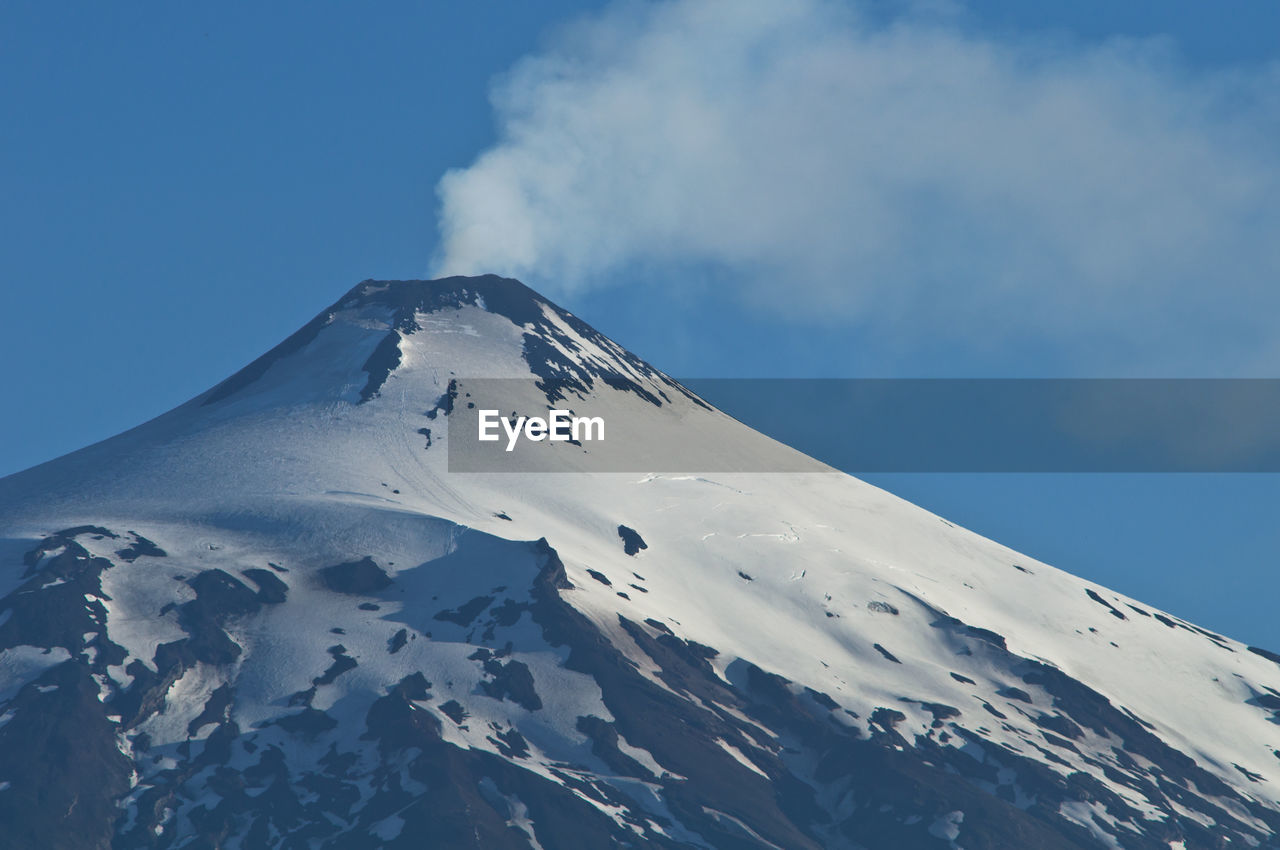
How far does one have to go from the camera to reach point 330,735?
190 meters

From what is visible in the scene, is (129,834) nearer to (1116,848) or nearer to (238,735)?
(238,735)

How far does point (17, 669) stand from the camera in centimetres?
19812

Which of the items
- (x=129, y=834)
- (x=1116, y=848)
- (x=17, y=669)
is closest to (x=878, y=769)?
(x=1116, y=848)

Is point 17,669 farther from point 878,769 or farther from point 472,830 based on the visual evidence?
point 878,769

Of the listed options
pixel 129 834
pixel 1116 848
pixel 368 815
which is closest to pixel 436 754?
pixel 368 815

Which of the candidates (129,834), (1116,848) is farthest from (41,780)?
(1116,848)

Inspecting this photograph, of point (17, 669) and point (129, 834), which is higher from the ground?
point (17, 669)

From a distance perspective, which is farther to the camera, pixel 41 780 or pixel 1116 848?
pixel 1116 848

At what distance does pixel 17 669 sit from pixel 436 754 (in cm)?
4388

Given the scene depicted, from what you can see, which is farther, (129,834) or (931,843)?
(931,843)

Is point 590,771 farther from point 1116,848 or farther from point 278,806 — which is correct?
point 1116,848

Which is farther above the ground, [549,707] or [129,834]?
[549,707]

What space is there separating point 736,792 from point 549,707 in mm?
20789

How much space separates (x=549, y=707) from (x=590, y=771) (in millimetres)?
10981
